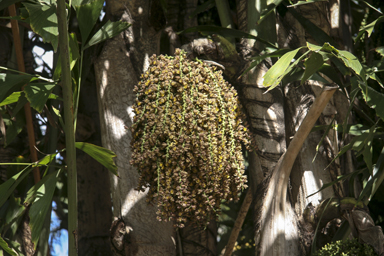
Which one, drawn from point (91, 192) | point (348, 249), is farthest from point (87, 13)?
point (91, 192)

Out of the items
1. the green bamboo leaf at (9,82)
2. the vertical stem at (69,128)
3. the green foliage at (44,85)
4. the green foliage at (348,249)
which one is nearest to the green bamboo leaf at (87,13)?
the green foliage at (44,85)

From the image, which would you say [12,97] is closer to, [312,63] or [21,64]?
[21,64]

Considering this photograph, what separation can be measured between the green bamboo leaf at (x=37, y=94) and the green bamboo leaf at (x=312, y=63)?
0.76 m

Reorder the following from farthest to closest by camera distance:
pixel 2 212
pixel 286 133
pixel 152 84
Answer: pixel 2 212 < pixel 286 133 < pixel 152 84

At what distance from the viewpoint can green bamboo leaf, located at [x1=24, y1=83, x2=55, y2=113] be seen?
3.68 feet

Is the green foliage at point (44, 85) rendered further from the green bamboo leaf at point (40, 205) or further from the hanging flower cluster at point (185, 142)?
the hanging flower cluster at point (185, 142)

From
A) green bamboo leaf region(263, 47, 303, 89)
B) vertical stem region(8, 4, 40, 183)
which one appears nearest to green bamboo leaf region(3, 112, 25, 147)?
vertical stem region(8, 4, 40, 183)

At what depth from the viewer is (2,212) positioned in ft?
5.81

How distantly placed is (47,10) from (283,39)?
112 centimetres

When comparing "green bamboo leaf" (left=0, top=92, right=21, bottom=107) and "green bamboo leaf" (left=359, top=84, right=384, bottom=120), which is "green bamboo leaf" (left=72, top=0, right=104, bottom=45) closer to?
"green bamboo leaf" (left=0, top=92, right=21, bottom=107)

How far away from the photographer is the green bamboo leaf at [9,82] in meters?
1.14

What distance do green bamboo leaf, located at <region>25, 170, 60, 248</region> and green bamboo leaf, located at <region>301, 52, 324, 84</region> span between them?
2.76 feet

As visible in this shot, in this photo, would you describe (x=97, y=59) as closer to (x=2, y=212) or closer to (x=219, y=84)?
(x=219, y=84)

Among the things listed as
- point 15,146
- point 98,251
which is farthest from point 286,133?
point 15,146
